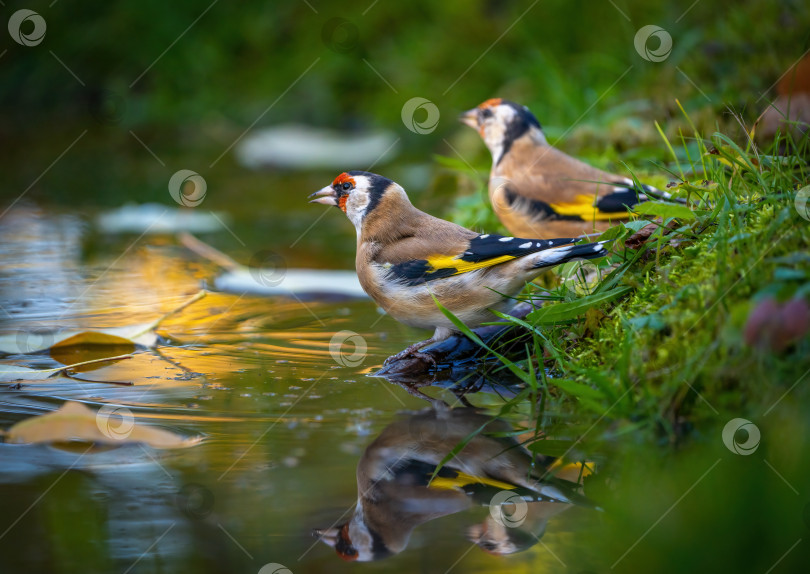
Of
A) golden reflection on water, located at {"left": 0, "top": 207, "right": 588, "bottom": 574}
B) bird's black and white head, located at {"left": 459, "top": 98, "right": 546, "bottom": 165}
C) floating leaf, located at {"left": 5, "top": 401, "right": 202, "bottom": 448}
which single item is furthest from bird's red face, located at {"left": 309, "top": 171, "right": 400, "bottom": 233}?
floating leaf, located at {"left": 5, "top": 401, "right": 202, "bottom": 448}

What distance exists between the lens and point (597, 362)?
347cm

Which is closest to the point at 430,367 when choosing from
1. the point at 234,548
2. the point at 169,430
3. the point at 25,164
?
the point at 169,430

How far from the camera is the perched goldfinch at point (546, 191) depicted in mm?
5273

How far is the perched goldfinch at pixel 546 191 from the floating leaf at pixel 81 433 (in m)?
2.90

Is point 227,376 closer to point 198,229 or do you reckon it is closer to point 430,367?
point 430,367

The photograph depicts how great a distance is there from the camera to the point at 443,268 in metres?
4.23

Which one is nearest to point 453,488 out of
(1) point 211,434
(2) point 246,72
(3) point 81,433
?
(1) point 211,434

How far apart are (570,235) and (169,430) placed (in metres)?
2.96

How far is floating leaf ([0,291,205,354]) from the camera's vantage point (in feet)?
14.1

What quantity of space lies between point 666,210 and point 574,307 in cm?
55

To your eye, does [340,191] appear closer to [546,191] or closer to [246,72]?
[546,191]

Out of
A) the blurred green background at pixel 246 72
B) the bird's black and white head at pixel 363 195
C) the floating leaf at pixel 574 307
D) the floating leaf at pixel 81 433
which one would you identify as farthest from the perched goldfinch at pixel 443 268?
the blurred green background at pixel 246 72

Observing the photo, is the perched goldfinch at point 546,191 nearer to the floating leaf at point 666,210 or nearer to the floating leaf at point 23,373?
the floating leaf at point 666,210

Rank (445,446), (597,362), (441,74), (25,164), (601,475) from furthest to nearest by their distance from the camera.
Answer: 1. (441,74)
2. (25,164)
3. (597,362)
4. (445,446)
5. (601,475)
